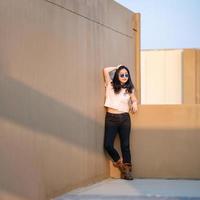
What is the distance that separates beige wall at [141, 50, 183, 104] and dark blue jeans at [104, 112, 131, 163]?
1080 centimetres

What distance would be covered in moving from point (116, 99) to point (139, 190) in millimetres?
1690

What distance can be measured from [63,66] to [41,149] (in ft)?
4.10

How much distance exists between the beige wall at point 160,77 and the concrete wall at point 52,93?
1053cm

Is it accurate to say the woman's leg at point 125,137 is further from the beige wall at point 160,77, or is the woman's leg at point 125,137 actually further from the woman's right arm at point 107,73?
the beige wall at point 160,77

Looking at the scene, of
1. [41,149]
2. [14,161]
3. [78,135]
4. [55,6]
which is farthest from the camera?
[78,135]

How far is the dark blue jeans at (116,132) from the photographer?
8883mm

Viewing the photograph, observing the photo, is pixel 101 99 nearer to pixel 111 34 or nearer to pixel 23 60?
pixel 111 34

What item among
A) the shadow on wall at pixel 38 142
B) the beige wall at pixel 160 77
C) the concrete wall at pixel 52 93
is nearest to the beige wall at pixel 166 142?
the concrete wall at pixel 52 93

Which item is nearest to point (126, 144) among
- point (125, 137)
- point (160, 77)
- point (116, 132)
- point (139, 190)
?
point (125, 137)

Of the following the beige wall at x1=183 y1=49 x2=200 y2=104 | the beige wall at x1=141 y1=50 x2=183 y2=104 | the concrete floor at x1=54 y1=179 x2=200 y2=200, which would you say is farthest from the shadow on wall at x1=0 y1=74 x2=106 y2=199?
the beige wall at x1=141 y1=50 x2=183 y2=104

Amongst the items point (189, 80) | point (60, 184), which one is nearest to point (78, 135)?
point (60, 184)

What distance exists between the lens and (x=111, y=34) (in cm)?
943

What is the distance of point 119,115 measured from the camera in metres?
8.95

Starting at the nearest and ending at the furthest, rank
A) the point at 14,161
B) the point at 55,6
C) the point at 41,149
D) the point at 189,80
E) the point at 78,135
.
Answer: the point at 14,161 → the point at 41,149 → the point at 55,6 → the point at 78,135 → the point at 189,80
